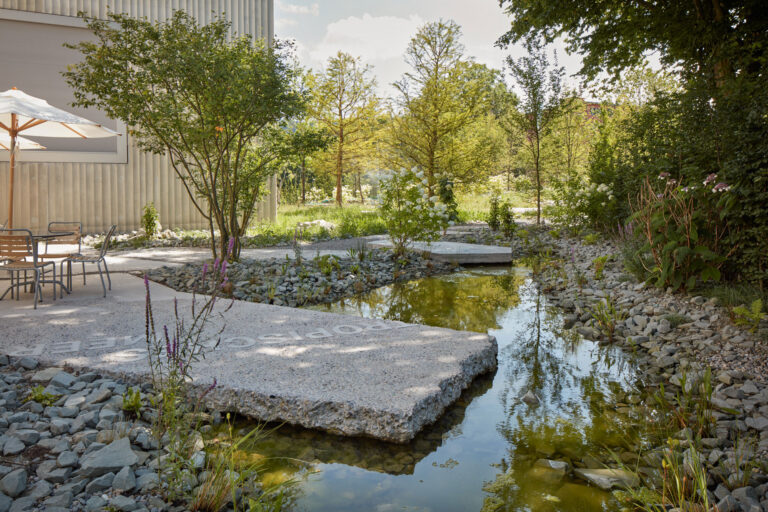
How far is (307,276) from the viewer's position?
235 inches

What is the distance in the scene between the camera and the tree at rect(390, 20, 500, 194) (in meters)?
14.5

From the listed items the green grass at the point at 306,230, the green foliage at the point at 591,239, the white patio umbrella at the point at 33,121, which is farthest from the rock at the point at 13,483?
the green foliage at the point at 591,239

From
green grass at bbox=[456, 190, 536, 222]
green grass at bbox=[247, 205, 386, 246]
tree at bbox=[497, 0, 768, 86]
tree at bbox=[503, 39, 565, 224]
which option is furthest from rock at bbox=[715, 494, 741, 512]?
tree at bbox=[503, 39, 565, 224]

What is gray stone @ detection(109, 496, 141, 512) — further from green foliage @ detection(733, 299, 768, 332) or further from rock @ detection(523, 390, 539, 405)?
green foliage @ detection(733, 299, 768, 332)

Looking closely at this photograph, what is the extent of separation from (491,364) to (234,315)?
2134 mm

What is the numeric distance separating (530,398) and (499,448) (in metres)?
0.61

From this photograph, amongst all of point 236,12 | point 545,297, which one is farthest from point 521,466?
point 236,12

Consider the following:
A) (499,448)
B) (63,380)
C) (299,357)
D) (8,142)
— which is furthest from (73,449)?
(8,142)

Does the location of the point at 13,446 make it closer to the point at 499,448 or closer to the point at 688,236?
the point at 499,448

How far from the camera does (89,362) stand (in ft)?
9.86

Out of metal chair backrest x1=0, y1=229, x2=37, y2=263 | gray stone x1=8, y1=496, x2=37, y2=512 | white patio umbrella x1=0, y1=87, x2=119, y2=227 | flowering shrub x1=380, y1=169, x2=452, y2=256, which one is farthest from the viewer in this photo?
flowering shrub x1=380, y1=169, x2=452, y2=256

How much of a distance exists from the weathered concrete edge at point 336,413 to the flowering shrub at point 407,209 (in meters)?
4.55

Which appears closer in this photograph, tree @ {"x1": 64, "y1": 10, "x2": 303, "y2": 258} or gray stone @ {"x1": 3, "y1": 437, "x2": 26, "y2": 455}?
gray stone @ {"x1": 3, "y1": 437, "x2": 26, "y2": 455}

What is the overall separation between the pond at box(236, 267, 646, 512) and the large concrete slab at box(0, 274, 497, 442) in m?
0.12
